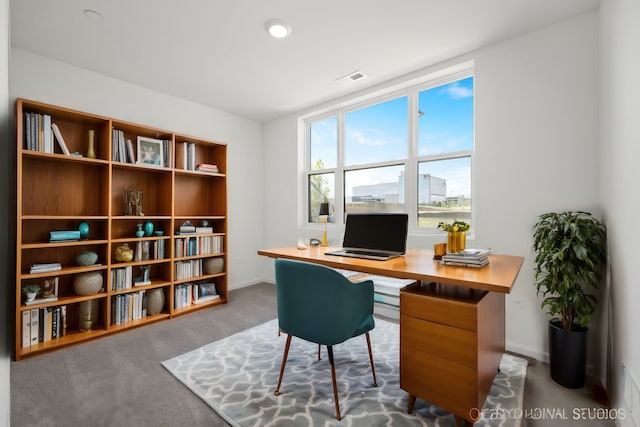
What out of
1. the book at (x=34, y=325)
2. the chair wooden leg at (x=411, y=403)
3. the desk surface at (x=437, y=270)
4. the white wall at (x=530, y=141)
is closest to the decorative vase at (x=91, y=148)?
the book at (x=34, y=325)

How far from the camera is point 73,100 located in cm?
295

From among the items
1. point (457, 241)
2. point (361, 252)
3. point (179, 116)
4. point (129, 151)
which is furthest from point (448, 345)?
Answer: point (179, 116)

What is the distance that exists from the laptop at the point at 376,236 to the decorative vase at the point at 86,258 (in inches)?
87.3

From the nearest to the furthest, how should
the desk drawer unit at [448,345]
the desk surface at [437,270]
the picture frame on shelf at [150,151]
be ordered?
the desk surface at [437,270], the desk drawer unit at [448,345], the picture frame on shelf at [150,151]

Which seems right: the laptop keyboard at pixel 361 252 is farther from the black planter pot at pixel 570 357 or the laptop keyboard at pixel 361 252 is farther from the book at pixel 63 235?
the book at pixel 63 235

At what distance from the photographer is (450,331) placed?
1.52 meters

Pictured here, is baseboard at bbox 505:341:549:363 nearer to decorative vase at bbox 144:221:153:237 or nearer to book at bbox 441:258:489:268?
book at bbox 441:258:489:268

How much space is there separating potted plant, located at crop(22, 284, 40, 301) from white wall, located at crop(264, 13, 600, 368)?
380 centimetres

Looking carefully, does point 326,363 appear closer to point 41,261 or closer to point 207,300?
point 207,300

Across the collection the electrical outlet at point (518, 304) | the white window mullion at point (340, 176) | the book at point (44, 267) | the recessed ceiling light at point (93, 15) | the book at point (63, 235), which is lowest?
the electrical outlet at point (518, 304)

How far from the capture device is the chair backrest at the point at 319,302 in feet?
5.39

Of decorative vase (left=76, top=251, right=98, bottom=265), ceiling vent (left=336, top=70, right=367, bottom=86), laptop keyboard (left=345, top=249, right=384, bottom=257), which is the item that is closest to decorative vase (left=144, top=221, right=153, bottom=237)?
decorative vase (left=76, top=251, right=98, bottom=265)

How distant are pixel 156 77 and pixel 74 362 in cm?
274

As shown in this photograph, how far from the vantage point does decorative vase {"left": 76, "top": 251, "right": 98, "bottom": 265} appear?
2.75 meters
